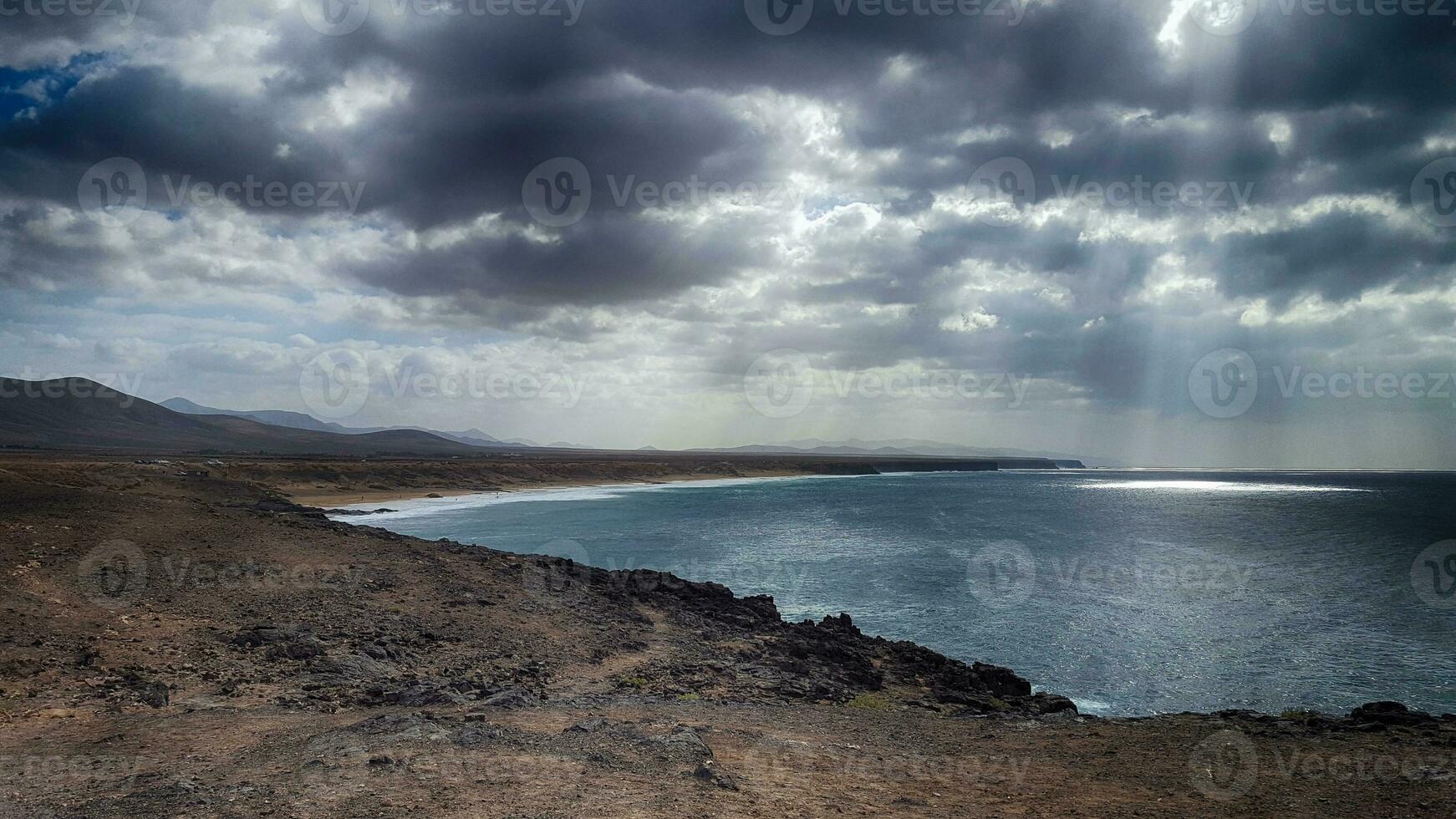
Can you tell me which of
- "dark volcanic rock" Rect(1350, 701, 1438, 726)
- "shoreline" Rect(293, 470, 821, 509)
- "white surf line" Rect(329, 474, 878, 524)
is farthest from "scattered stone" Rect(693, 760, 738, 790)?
"shoreline" Rect(293, 470, 821, 509)

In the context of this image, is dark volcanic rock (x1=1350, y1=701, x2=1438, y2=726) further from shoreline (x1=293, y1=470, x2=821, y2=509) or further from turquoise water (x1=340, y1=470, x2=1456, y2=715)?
shoreline (x1=293, y1=470, x2=821, y2=509)

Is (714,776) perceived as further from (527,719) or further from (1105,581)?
(1105,581)

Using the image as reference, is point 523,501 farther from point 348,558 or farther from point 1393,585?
point 1393,585

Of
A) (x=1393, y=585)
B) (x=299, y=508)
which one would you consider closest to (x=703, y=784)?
(x=1393, y=585)

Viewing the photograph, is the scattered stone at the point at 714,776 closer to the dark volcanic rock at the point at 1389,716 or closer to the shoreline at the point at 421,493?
the dark volcanic rock at the point at 1389,716

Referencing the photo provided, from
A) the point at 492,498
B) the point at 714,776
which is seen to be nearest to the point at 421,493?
the point at 492,498

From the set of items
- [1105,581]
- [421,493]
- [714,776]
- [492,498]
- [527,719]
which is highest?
[714,776]

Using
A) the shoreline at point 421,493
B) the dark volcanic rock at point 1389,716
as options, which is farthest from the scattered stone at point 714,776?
the shoreline at point 421,493
